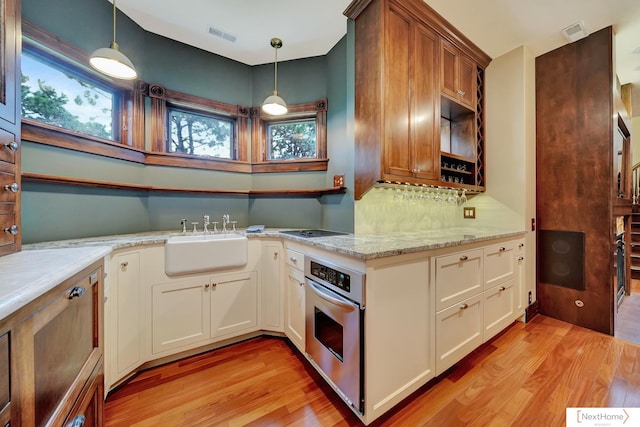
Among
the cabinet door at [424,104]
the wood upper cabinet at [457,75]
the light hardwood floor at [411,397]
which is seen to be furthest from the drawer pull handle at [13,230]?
the wood upper cabinet at [457,75]

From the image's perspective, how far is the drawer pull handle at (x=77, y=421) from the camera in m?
0.80

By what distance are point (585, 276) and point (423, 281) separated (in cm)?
219

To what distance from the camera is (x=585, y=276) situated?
238cm

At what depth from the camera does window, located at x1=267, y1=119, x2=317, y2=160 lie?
8.92 ft

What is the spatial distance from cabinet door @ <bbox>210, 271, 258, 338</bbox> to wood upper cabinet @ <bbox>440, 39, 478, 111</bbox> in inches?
100

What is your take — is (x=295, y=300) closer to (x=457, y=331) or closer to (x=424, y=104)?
(x=457, y=331)

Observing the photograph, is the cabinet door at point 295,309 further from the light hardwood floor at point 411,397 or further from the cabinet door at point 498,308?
the cabinet door at point 498,308

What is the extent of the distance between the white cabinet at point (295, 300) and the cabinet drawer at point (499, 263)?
1.53 metres

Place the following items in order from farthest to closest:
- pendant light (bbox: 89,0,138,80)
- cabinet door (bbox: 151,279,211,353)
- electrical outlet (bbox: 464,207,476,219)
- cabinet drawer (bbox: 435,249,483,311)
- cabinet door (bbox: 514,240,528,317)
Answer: electrical outlet (bbox: 464,207,476,219), cabinet door (bbox: 514,240,528,317), cabinet door (bbox: 151,279,211,353), cabinet drawer (bbox: 435,249,483,311), pendant light (bbox: 89,0,138,80)

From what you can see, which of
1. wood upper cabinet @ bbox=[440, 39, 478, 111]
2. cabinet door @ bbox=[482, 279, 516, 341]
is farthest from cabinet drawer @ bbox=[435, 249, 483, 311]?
wood upper cabinet @ bbox=[440, 39, 478, 111]

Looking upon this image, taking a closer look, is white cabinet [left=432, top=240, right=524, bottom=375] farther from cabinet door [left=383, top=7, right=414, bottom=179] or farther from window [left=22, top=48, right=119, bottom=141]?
window [left=22, top=48, right=119, bottom=141]

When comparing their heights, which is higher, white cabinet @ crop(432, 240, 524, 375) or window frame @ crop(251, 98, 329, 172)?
window frame @ crop(251, 98, 329, 172)

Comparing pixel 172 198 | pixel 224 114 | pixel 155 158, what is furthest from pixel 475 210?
pixel 155 158

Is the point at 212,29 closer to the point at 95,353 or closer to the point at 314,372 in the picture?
the point at 95,353
